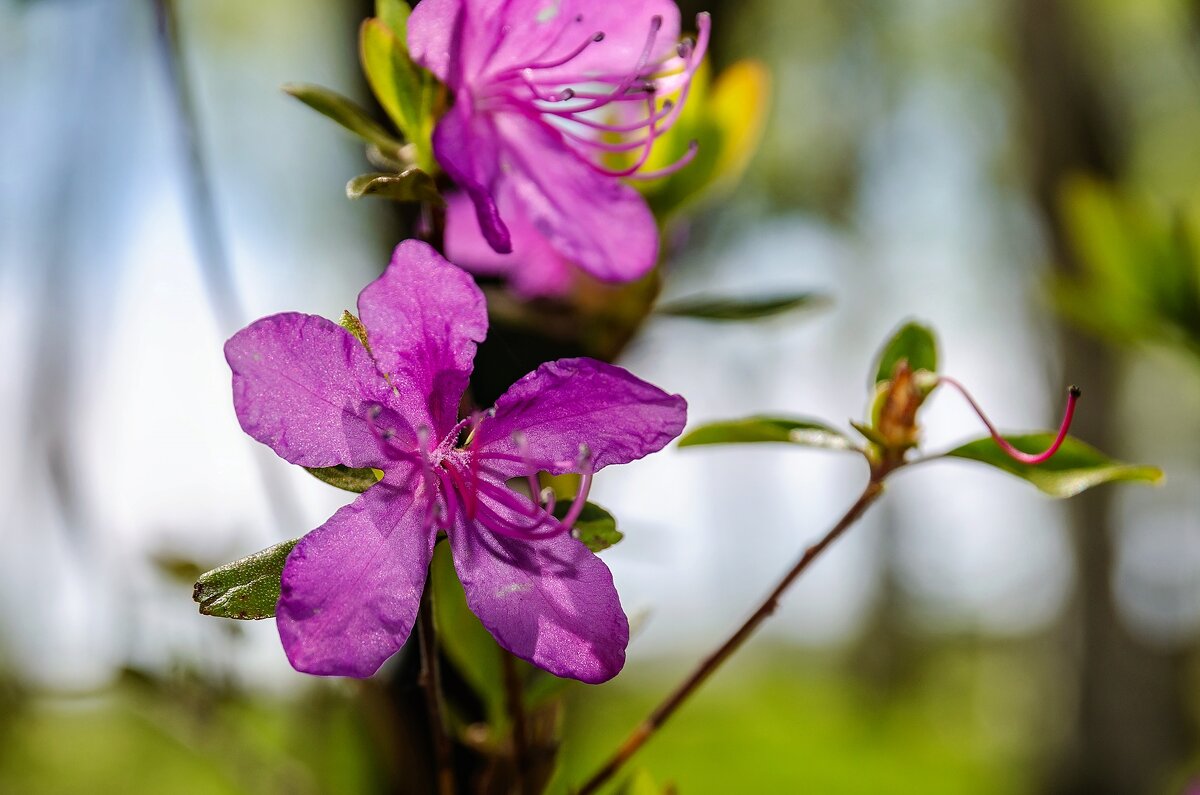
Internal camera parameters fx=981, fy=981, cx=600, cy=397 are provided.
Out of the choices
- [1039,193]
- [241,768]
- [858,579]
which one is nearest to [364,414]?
[241,768]

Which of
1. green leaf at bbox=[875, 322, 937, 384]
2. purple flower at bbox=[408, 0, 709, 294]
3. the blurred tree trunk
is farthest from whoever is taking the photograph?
the blurred tree trunk

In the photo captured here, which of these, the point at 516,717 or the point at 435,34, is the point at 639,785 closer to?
the point at 516,717

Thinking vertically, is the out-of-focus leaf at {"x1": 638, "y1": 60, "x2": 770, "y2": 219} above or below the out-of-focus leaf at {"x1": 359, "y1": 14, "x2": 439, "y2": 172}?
below

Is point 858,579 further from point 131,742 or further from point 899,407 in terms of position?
point 899,407

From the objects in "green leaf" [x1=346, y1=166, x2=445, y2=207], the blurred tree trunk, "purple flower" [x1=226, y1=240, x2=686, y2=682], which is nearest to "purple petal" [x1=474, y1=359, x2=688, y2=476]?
"purple flower" [x1=226, y1=240, x2=686, y2=682]

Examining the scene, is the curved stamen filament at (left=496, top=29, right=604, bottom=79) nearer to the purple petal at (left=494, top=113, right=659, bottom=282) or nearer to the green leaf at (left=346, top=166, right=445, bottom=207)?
the purple petal at (left=494, top=113, right=659, bottom=282)

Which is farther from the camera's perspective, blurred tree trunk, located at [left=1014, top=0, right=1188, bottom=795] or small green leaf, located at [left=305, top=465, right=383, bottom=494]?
blurred tree trunk, located at [left=1014, top=0, right=1188, bottom=795]
